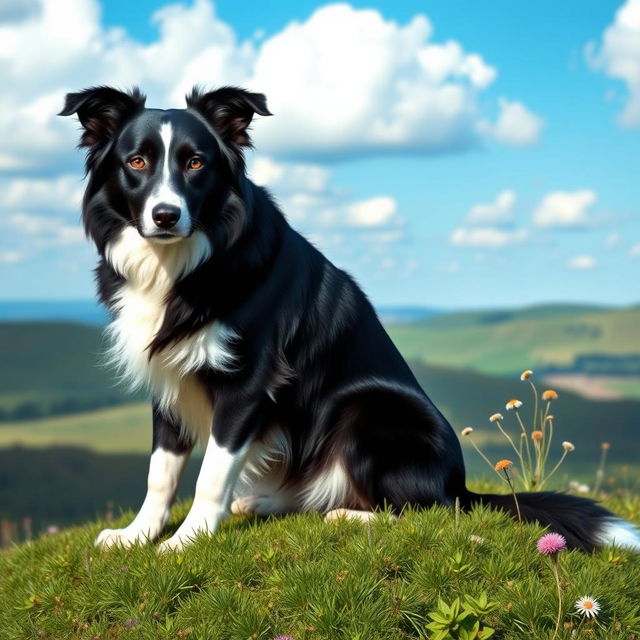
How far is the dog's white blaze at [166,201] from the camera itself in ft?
15.0

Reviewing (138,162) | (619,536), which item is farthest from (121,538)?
(619,536)

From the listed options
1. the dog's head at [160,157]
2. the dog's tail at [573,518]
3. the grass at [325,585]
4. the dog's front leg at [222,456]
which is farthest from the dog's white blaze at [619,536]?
the dog's head at [160,157]

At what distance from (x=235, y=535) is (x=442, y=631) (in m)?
1.52

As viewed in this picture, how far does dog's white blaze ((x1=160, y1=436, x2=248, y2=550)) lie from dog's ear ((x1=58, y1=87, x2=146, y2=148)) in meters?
1.95

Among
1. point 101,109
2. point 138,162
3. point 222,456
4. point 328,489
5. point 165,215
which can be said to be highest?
point 101,109

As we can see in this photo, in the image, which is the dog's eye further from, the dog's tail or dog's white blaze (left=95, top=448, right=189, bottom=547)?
the dog's tail

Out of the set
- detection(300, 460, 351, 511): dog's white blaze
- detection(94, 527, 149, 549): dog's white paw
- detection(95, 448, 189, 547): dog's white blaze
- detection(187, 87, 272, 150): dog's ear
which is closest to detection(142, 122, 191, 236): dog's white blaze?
detection(187, 87, 272, 150): dog's ear

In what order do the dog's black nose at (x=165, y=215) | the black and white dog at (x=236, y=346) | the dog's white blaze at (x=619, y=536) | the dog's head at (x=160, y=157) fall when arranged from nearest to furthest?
the dog's black nose at (x=165, y=215)
the dog's head at (x=160, y=157)
the black and white dog at (x=236, y=346)
the dog's white blaze at (x=619, y=536)

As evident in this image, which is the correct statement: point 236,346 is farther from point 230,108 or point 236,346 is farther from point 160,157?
point 230,108

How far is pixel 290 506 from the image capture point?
18.3 ft

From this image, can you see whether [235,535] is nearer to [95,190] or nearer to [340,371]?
[340,371]

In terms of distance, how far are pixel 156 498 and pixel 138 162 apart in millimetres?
2127

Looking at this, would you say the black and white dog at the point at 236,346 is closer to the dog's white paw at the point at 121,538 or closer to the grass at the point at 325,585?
the dog's white paw at the point at 121,538

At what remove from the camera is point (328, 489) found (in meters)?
5.32
